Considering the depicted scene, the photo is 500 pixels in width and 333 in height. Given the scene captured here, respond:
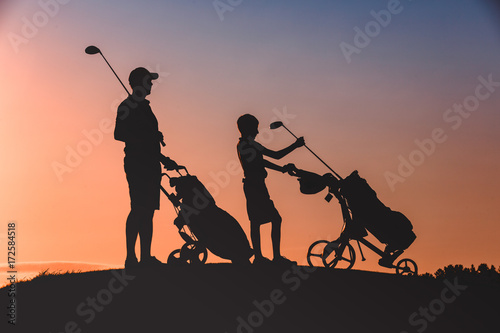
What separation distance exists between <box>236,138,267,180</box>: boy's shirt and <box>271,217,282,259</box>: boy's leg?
906 mm

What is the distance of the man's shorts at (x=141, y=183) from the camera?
1257 cm

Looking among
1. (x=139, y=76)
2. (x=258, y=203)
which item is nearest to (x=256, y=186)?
(x=258, y=203)

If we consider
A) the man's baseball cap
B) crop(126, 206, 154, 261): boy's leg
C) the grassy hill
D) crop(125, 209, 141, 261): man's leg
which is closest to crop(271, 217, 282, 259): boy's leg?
the grassy hill

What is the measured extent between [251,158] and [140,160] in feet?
6.77

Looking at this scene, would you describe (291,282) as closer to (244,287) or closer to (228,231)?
(244,287)

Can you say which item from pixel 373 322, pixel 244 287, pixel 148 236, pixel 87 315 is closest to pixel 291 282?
pixel 244 287

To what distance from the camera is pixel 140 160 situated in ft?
41.5

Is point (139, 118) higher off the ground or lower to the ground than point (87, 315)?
higher

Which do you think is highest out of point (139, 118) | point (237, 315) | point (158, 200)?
point (139, 118)

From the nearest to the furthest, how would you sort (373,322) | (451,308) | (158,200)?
(373,322)
(451,308)
(158,200)

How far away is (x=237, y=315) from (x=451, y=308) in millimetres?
3711

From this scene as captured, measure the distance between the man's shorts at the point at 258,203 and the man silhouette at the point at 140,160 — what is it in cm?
169

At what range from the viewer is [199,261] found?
13930 mm

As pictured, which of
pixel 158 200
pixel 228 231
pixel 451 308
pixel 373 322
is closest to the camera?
pixel 373 322
